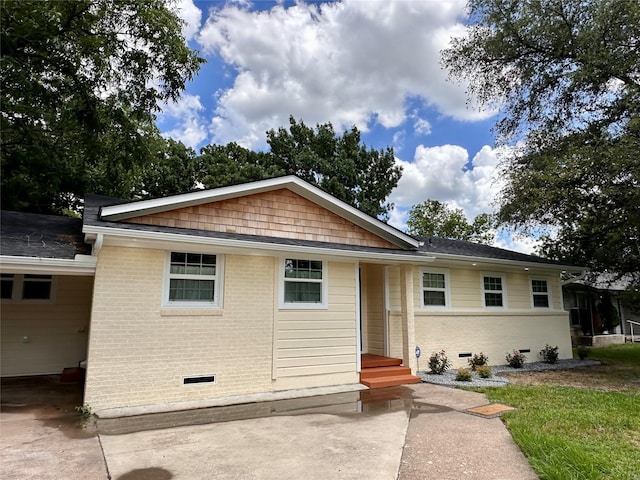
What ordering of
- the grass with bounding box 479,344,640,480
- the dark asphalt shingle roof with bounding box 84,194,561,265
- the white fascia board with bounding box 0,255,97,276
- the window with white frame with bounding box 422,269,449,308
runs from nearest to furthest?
the grass with bounding box 479,344,640,480, the white fascia board with bounding box 0,255,97,276, the dark asphalt shingle roof with bounding box 84,194,561,265, the window with white frame with bounding box 422,269,449,308

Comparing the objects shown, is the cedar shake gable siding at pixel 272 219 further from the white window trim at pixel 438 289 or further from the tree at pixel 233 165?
the tree at pixel 233 165

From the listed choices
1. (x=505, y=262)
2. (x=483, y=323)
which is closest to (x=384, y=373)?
(x=483, y=323)

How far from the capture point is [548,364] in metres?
11.9

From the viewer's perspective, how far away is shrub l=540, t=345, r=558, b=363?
1209 centimetres

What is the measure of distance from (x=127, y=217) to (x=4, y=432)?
3.59 metres

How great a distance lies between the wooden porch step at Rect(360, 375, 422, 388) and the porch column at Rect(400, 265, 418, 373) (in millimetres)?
374

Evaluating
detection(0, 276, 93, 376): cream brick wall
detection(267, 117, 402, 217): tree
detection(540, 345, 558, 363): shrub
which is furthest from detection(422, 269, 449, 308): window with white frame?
detection(267, 117, 402, 217): tree

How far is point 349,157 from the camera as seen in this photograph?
2614cm

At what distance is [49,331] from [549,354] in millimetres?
13642

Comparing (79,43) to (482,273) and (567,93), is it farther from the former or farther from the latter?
(567,93)

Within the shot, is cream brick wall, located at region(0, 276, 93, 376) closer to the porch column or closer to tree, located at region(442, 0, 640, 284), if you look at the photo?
the porch column

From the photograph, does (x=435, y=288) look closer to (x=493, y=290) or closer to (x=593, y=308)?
(x=493, y=290)

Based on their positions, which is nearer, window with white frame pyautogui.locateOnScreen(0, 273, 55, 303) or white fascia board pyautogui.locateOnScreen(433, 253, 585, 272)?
window with white frame pyautogui.locateOnScreen(0, 273, 55, 303)

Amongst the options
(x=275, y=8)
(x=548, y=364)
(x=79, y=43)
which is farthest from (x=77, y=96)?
(x=548, y=364)
